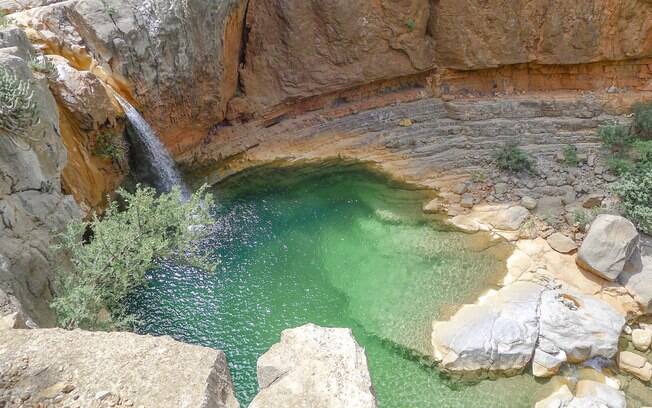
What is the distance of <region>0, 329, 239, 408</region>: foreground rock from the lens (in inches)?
164

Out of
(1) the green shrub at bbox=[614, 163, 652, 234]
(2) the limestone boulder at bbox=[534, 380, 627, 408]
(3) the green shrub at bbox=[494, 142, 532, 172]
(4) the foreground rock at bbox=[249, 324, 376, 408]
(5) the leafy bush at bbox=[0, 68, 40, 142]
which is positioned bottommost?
(2) the limestone boulder at bbox=[534, 380, 627, 408]

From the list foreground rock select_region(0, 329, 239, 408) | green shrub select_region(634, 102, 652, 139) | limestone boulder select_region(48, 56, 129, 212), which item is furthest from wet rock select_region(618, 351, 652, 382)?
limestone boulder select_region(48, 56, 129, 212)

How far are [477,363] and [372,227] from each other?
4.95 metres

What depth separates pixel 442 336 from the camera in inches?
383

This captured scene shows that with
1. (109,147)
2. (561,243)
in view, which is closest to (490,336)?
(561,243)

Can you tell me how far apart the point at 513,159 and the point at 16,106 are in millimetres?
13349

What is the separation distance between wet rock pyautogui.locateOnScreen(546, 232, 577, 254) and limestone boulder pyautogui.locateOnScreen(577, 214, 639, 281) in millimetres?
661

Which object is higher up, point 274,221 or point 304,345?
point 304,345

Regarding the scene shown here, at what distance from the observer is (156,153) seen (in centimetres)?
1277

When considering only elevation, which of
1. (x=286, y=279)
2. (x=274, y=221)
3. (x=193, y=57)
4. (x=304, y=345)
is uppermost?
(x=193, y=57)

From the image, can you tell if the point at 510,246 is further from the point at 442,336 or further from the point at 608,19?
the point at 608,19

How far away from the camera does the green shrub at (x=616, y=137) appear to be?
1473cm

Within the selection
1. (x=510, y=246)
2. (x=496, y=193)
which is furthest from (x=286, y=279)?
(x=496, y=193)

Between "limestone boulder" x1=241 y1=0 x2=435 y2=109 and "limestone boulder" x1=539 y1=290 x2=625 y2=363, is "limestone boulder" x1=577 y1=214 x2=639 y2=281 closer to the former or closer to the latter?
"limestone boulder" x1=539 y1=290 x2=625 y2=363
